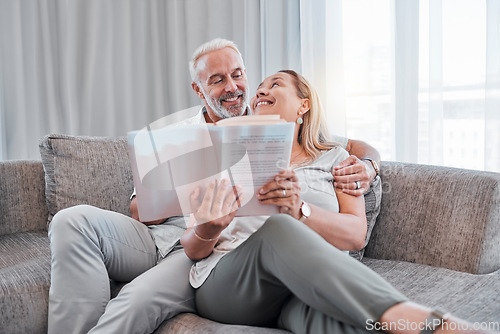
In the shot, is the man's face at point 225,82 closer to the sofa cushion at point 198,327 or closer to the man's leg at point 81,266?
the man's leg at point 81,266

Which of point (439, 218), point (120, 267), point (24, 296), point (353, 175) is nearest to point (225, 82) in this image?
point (353, 175)

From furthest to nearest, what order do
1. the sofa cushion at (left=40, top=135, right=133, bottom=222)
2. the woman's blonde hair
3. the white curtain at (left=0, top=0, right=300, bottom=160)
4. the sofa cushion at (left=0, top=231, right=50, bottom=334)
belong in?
the white curtain at (left=0, top=0, right=300, bottom=160) < the sofa cushion at (left=40, top=135, right=133, bottom=222) < the woman's blonde hair < the sofa cushion at (left=0, top=231, right=50, bottom=334)

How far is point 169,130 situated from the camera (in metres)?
1.46

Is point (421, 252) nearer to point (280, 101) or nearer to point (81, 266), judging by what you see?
point (280, 101)

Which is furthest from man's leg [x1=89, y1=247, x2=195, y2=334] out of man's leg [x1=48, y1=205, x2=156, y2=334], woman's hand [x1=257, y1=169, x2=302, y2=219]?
woman's hand [x1=257, y1=169, x2=302, y2=219]

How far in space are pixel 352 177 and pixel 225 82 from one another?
0.71 m

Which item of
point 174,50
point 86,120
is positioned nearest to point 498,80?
point 174,50

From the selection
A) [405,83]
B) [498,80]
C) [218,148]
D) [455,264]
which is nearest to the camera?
[218,148]

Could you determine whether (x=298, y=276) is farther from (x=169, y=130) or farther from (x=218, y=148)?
(x=169, y=130)

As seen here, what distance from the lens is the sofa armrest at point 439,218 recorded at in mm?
1787

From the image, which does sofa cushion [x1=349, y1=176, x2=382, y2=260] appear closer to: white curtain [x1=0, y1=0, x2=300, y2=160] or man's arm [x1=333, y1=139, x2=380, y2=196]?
man's arm [x1=333, y1=139, x2=380, y2=196]

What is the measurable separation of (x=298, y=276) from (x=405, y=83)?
1.59 m

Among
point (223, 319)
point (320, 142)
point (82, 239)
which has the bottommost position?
point (223, 319)

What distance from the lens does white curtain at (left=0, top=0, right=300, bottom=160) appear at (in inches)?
126
